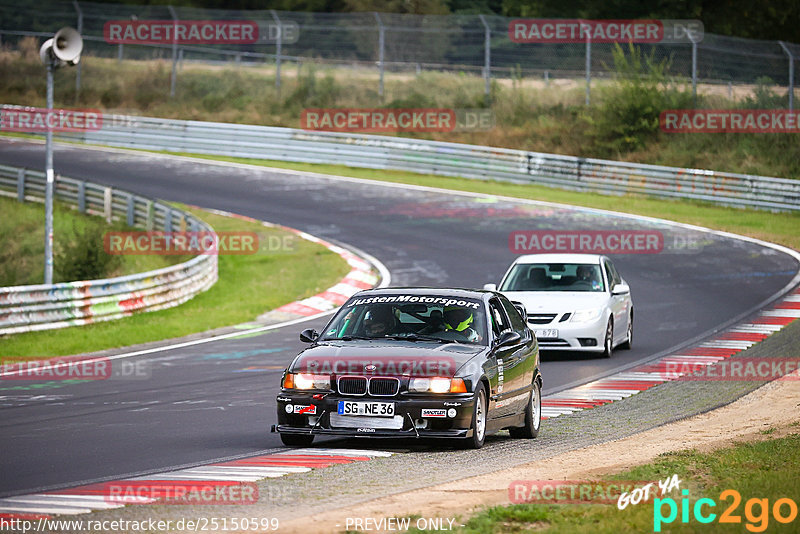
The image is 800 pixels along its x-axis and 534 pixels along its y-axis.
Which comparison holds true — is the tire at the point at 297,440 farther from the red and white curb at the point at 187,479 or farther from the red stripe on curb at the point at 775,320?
the red stripe on curb at the point at 775,320

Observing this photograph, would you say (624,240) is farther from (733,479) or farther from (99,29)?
(99,29)

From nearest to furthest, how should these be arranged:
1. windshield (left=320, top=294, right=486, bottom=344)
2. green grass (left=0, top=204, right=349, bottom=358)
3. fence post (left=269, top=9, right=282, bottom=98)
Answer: windshield (left=320, top=294, right=486, bottom=344) < green grass (left=0, top=204, right=349, bottom=358) < fence post (left=269, top=9, right=282, bottom=98)

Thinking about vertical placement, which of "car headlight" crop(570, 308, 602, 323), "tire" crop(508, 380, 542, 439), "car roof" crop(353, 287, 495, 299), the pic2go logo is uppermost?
"car roof" crop(353, 287, 495, 299)

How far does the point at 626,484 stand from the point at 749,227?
87.7 feet

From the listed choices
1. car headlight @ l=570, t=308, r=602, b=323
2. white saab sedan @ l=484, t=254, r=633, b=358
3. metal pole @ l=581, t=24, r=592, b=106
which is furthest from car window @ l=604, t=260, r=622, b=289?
metal pole @ l=581, t=24, r=592, b=106

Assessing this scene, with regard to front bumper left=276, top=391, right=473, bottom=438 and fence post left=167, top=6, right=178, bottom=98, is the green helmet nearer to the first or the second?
front bumper left=276, top=391, right=473, bottom=438

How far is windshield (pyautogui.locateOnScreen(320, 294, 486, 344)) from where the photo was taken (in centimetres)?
1122

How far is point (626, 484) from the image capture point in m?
8.42

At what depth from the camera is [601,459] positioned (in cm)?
995

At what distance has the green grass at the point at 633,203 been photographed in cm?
3356

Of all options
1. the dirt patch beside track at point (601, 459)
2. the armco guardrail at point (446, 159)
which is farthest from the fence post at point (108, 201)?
the dirt patch beside track at point (601, 459)

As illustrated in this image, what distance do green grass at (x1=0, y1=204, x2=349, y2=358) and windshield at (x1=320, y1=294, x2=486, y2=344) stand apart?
8.30 meters

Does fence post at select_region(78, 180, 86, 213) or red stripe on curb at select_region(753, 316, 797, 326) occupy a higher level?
fence post at select_region(78, 180, 86, 213)

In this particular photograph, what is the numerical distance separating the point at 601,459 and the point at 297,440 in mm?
2593
